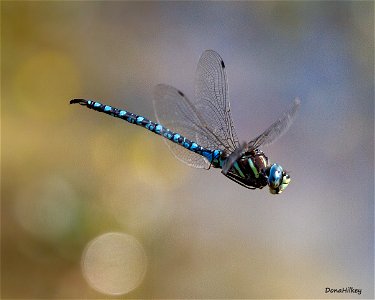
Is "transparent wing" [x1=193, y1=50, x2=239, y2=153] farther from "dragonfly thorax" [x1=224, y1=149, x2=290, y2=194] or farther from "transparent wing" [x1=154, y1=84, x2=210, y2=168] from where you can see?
"dragonfly thorax" [x1=224, y1=149, x2=290, y2=194]

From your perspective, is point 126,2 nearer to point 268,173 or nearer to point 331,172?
point 331,172

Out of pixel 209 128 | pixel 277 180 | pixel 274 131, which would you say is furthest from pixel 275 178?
pixel 209 128

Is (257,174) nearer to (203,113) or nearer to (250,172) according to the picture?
(250,172)

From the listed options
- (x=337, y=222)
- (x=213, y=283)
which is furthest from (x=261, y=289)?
(x=337, y=222)

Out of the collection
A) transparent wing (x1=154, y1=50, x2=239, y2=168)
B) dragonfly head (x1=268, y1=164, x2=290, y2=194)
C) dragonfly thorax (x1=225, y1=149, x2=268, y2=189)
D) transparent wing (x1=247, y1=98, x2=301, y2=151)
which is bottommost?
dragonfly head (x1=268, y1=164, x2=290, y2=194)

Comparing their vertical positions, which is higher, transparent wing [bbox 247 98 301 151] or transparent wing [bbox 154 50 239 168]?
transparent wing [bbox 154 50 239 168]

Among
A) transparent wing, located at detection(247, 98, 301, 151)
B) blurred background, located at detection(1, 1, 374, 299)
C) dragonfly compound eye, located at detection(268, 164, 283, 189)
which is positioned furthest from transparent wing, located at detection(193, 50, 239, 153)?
blurred background, located at detection(1, 1, 374, 299)

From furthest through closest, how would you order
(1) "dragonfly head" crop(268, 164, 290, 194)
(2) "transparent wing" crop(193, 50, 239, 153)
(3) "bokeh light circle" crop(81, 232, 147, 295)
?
(3) "bokeh light circle" crop(81, 232, 147, 295) → (2) "transparent wing" crop(193, 50, 239, 153) → (1) "dragonfly head" crop(268, 164, 290, 194)
